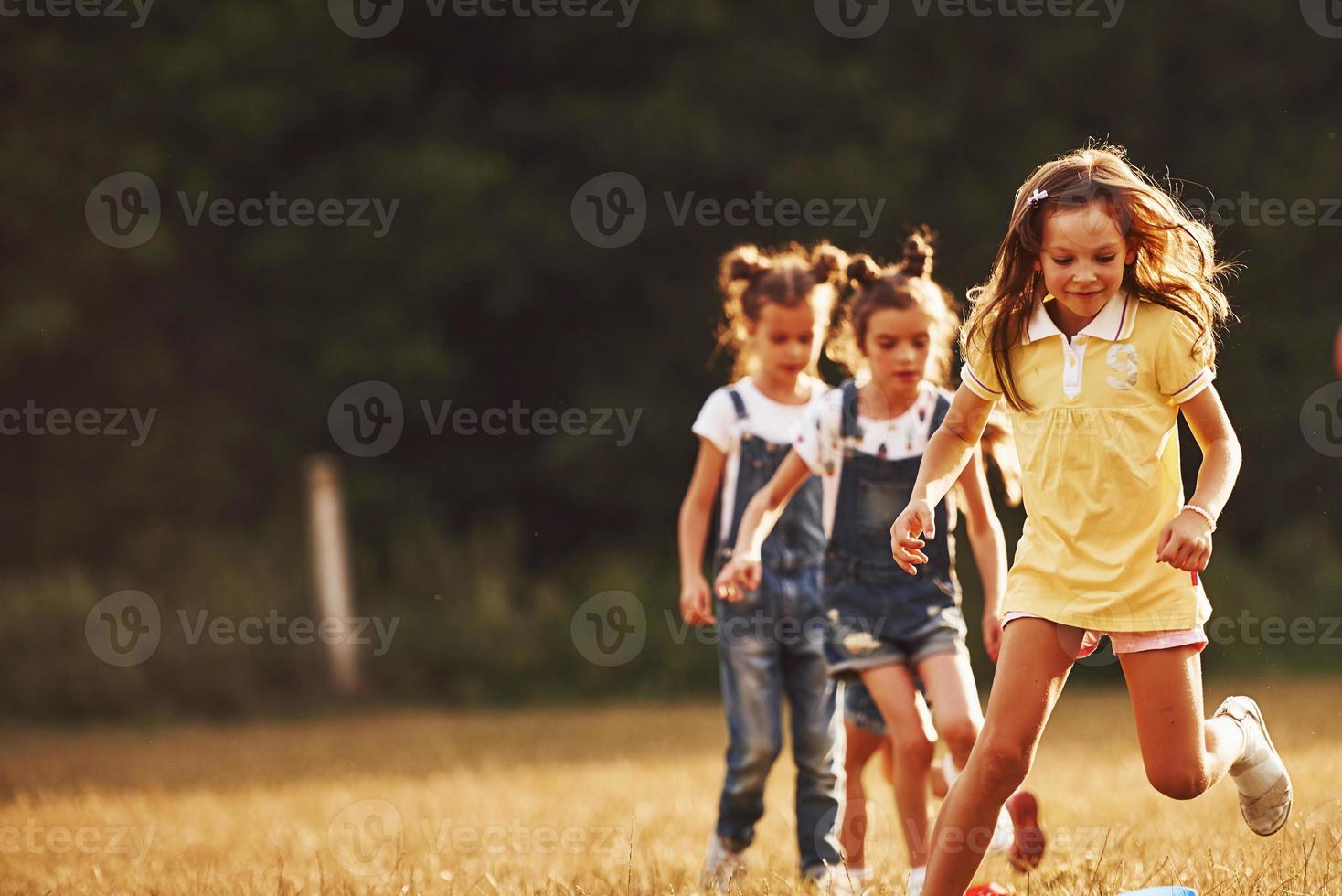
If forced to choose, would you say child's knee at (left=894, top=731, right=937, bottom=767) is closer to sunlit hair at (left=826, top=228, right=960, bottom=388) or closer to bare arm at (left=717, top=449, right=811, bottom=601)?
bare arm at (left=717, top=449, right=811, bottom=601)

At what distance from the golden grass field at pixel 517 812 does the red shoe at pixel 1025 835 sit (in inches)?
2.3

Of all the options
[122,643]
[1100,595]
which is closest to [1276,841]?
[1100,595]

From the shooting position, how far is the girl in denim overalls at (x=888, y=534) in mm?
4406

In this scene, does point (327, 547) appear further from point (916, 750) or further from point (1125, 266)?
point (1125, 266)

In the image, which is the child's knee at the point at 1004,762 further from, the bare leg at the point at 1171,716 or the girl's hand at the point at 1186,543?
the girl's hand at the point at 1186,543

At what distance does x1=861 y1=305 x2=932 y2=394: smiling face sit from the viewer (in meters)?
4.61

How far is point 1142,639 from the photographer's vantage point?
11.0ft

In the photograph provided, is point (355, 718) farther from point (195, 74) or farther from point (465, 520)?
point (195, 74)

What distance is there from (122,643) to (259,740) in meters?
2.40

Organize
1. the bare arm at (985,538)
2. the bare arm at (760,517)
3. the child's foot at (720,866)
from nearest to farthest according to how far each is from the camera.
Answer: the bare arm at (985,538), the bare arm at (760,517), the child's foot at (720,866)

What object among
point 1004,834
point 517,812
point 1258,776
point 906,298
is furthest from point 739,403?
point 517,812

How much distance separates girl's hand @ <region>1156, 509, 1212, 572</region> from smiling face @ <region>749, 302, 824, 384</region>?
2115 millimetres

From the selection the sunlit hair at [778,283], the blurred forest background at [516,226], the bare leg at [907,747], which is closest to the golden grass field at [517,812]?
the bare leg at [907,747]

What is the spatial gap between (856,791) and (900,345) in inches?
61.4
